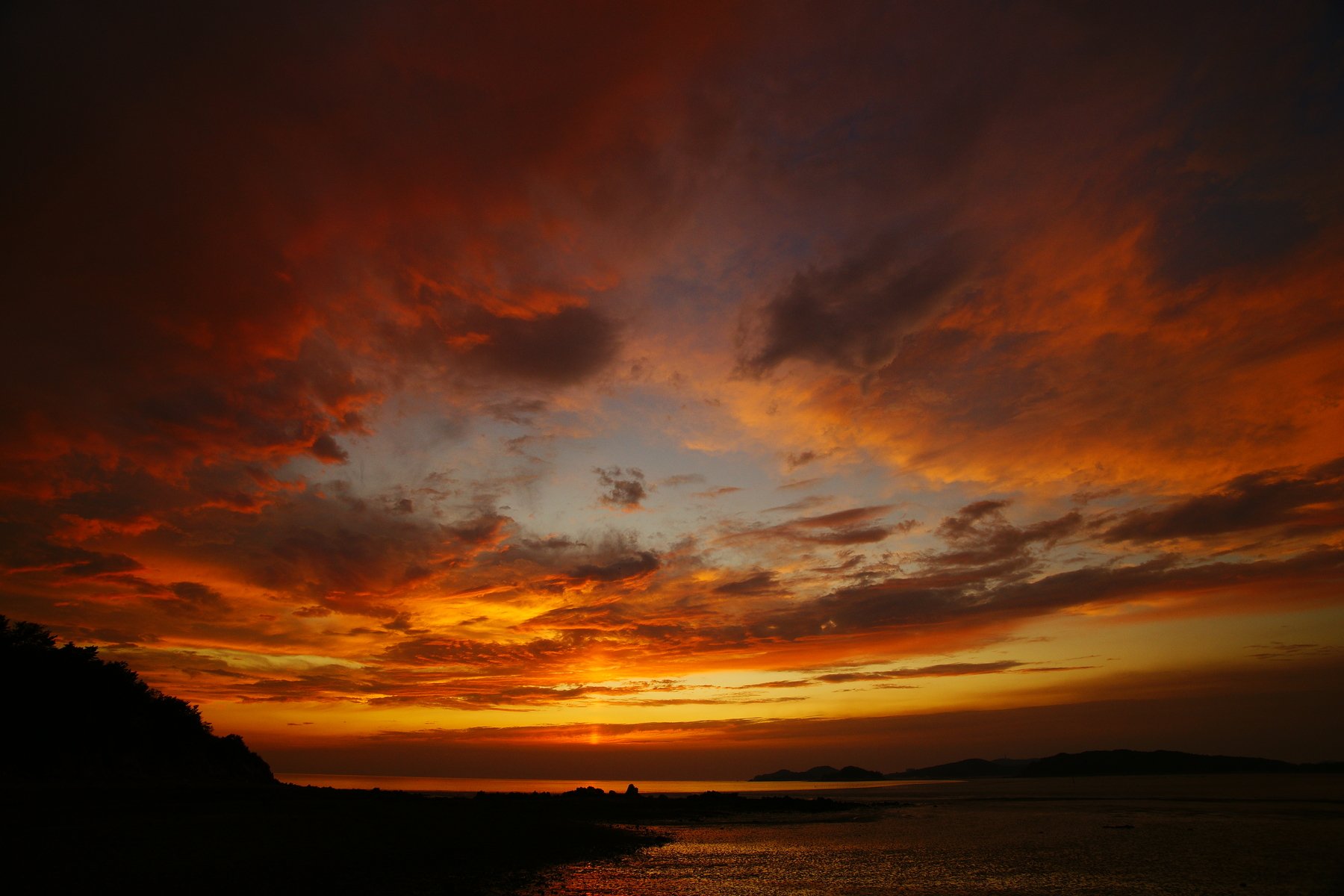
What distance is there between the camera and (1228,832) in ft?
158

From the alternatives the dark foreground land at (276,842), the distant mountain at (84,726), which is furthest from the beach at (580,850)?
the distant mountain at (84,726)

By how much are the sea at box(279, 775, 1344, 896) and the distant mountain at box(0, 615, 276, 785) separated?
153 feet

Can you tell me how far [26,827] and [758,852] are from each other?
3583 centimetres

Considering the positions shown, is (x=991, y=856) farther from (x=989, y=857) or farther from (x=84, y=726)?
(x=84, y=726)

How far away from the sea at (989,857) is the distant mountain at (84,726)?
46.6 m

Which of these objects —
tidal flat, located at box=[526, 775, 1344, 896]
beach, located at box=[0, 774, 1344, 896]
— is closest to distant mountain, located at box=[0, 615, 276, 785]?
beach, located at box=[0, 774, 1344, 896]

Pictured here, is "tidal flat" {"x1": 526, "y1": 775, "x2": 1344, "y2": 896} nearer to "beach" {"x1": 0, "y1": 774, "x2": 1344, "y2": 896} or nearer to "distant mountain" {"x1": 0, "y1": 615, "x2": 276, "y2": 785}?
"beach" {"x1": 0, "y1": 774, "x2": 1344, "y2": 896}

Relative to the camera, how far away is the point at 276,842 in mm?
29859

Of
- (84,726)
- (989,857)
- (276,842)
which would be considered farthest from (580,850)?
(84,726)

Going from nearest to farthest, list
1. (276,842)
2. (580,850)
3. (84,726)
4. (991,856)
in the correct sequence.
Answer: (276,842), (580,850), (991,856), (84,726)

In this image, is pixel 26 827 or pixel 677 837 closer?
pixel 26 827

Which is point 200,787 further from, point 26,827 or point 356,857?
point 356,857

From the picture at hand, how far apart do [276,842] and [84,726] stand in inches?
1654

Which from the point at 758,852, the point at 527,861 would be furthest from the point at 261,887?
the point at 758,852
